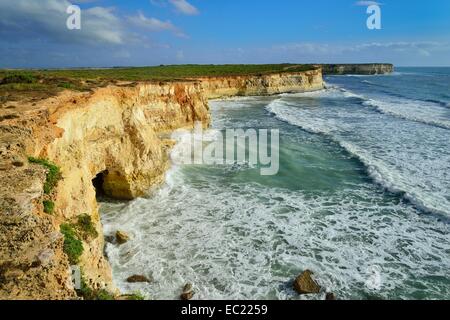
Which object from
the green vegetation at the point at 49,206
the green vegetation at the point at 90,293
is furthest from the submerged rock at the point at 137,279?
the green vegetation at the point at 49,206

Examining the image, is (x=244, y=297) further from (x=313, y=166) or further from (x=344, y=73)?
(x=344, y=73)

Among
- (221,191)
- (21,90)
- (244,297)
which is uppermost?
(21,90)

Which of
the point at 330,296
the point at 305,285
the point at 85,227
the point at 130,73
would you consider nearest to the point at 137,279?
the point at 85,227

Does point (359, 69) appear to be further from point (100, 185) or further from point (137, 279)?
point (137, 279)

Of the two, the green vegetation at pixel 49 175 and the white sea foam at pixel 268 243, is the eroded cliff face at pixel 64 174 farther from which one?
the white sea foam at pixel 268 243

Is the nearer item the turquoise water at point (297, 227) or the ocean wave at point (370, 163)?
the turquoise water at point (297, 227)

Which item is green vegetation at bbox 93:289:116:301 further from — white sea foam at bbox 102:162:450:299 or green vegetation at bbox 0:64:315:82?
green vegetation at bbox 0:64:315:82

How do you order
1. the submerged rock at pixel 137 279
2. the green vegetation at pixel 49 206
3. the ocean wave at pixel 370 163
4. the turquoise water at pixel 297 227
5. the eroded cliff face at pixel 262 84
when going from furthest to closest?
1. the eroded cliff face at pixel 262 84
2. the ocean wave at pixel 370 163
3. the turquoise water at pixel 297 227
4. the submerged rock at pixel 137 279
5. the green vegetation at pixel 49 206


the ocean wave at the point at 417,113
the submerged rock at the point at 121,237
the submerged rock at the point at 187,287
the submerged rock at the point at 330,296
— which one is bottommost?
the submerged rock at the point at 330,296
